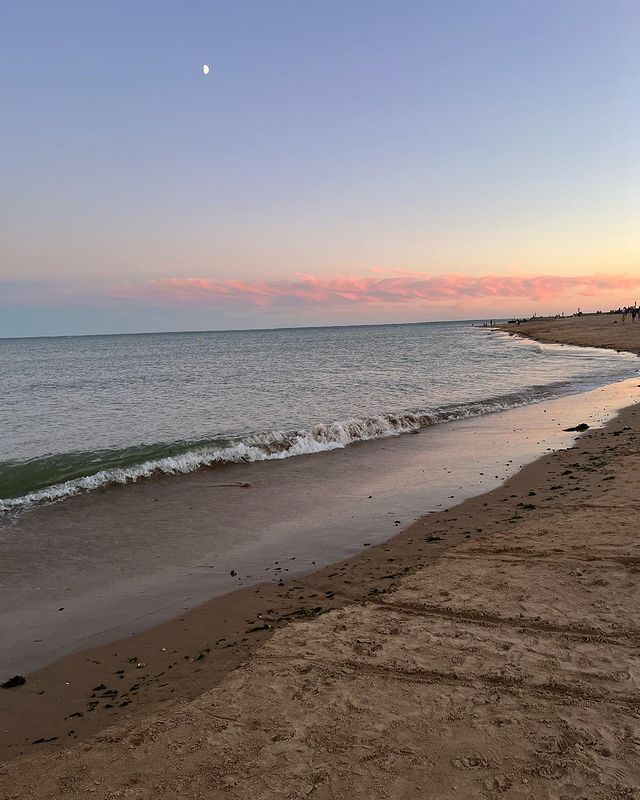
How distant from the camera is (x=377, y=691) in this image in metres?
4.50

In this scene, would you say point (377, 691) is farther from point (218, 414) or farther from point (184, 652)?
point (218, 414)

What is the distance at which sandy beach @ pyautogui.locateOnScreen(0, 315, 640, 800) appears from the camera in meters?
3.62

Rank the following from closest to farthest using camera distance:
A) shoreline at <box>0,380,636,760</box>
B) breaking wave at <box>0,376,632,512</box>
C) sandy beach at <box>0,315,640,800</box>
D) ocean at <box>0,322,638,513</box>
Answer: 1. sandy beach at <box>0,315,640,800</box>
2. shoreline at <box>0,380,636,760</box>
3. breaking wave at <box>0,376,632,512</box>
4. ocean at <box>0,322,638,513</box>

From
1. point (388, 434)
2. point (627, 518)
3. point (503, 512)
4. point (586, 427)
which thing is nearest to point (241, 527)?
point (503, 512)

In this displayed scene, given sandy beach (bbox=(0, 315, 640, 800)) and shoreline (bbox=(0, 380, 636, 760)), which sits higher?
sandy beach (bbox=(0, 315, 640, 800))

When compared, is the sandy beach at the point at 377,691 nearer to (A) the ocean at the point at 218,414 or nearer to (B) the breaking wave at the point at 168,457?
(B) the breaking wave at the point at 168,457

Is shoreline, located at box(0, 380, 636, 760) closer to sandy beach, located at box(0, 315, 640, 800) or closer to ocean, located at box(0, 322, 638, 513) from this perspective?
sandy beach, located at box(0, 315, 640, 800)

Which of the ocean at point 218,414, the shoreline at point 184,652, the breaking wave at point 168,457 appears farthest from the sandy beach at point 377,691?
the ocean at point 218,414

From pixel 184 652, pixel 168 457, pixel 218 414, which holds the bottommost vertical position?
pixel 184 652

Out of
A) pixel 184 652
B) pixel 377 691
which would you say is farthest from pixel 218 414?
pixel 377 691

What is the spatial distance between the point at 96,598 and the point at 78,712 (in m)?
2.58

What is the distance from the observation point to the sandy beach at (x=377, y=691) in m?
3.62

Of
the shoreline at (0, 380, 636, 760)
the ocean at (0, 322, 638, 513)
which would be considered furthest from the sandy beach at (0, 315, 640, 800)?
the ocean at (0, 322, 638, 513)

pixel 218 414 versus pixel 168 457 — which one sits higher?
pixel 218 414
